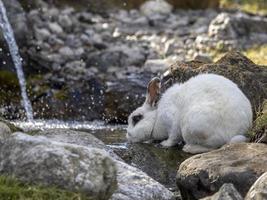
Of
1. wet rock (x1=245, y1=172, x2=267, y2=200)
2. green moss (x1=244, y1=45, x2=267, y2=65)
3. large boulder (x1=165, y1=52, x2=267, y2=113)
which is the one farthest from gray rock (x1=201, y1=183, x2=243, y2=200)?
green moss (x1=244, y1=45, x2=267, y2=65)

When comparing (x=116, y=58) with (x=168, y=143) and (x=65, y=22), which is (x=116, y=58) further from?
(x=168, y=143)

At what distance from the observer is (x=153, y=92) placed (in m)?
10.8

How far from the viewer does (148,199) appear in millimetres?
6738

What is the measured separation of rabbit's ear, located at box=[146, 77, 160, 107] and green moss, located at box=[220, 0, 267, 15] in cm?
1847

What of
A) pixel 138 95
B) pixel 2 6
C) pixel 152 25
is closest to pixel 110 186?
pixel 138 95

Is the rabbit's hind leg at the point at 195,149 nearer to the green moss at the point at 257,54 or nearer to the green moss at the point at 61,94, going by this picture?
the green moss at the point at 61,94

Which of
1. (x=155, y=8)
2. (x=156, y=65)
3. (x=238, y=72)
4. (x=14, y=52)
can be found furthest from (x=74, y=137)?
(x=155, y=8)

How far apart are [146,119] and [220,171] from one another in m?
4.00

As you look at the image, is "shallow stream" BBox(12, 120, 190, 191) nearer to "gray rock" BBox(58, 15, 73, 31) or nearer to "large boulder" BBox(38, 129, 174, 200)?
"large boulder" BBox(38, 129, 174, 200)

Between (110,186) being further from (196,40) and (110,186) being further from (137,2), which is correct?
(137,2)

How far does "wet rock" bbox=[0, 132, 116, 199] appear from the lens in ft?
19.1

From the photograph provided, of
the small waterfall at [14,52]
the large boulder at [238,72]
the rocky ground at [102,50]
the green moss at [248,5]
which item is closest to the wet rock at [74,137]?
the large boulder at [238,72]

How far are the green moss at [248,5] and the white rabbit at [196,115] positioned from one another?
61.2 ft

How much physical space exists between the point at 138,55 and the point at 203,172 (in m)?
12.3
